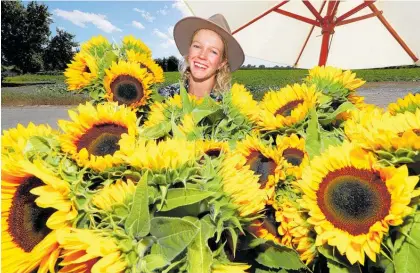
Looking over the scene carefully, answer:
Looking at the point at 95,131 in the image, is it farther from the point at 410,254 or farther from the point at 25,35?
the point at 25,35

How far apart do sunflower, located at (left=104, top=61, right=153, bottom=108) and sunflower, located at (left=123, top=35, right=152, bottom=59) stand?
0.15 m

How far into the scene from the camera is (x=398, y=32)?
3.35 m

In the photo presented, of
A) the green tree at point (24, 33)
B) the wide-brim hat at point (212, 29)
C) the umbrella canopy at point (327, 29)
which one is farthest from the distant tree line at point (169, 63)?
the wide-brim hat at point (212, 29)

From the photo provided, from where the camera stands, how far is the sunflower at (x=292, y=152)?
2.87 ft

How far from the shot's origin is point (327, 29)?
2.99 metres

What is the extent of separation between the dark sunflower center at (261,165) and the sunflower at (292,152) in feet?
0.11

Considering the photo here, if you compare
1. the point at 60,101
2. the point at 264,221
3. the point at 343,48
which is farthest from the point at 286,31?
the point at 60,101

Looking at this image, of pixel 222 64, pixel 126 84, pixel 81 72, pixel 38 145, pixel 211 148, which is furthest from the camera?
pixel 222 64

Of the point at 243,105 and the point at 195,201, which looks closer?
the point at 195,201

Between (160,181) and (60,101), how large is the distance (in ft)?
58.3

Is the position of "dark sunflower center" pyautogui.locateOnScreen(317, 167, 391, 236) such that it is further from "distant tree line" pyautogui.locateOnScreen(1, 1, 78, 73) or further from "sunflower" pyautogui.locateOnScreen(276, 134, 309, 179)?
"distant tree line" pyautogui.locateOnScreen(1, 1, 78, 73)

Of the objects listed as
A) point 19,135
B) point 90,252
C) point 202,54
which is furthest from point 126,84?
point 90,252

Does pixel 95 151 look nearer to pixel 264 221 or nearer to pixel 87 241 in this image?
pixel 87 241

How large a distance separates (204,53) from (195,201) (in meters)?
1.56
